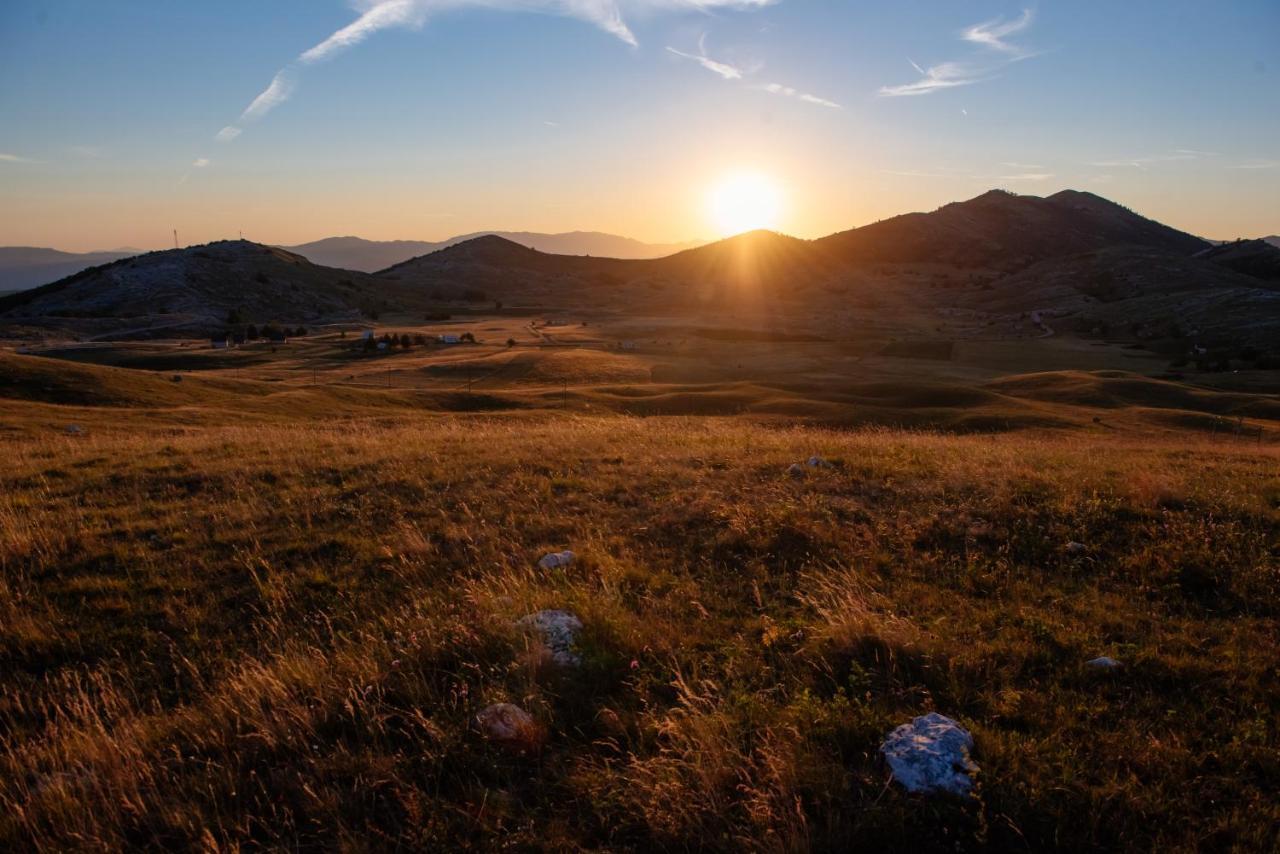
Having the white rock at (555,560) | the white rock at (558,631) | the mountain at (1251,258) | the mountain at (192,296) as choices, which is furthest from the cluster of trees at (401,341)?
the mountain at (1251,258)

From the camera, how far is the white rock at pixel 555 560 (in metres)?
8.11

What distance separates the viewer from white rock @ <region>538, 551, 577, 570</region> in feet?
26.6

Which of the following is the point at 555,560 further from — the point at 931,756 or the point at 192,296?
the point at 192,296

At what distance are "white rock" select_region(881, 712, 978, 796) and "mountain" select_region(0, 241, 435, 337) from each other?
121 metres

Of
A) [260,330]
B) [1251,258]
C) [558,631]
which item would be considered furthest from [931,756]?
[1251,258]

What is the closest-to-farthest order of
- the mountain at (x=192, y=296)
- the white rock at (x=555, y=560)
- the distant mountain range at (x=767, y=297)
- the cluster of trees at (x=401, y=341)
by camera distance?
the white rock at (x=555, y=560) → the cluster of trees at (x=401, y=341) → the mountain at (x=192, y=296) → the distant mountain range at (x=767, y=297)

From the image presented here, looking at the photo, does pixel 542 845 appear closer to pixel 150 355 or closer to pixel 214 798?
pixel 214 798

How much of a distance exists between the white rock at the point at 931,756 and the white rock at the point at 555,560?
452 cm

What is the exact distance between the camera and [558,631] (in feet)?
20.0

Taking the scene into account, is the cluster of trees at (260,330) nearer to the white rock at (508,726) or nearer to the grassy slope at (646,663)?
the grassy slope at (646,663)

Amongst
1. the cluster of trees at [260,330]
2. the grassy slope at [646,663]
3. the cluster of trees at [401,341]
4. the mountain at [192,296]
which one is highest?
the mountain at [192,296]

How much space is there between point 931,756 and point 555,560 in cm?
495

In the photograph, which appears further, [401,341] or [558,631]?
[401,341]

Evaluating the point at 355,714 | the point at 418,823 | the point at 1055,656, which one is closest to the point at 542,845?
the point at 418,823
